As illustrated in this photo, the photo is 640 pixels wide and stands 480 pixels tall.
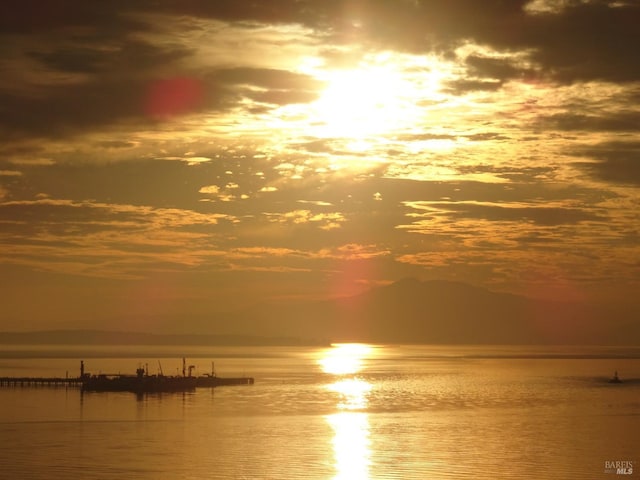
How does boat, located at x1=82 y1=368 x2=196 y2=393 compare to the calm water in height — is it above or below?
above

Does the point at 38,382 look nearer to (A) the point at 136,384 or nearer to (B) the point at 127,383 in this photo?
(B) the point at 127,383

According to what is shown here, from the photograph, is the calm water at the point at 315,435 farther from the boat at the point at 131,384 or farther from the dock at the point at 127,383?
the dock at the point at 127,383

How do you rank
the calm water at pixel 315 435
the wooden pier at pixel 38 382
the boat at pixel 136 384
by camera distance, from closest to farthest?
the calm water at pixel 315 435 → the boat at pixel 136 384 → the wooden pier at pixel 38 382

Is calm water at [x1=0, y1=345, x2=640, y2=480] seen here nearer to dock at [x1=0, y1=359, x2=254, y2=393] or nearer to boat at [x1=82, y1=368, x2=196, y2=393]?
boat at [x1=82, y1=368, x2=196, y2=393]

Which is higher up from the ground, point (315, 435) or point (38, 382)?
point (38, 382)

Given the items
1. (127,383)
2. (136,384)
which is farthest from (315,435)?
(127,383)

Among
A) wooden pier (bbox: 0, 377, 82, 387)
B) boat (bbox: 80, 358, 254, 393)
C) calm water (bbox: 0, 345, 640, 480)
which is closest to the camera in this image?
calm water (bbox: 0, 345, 640, 480)

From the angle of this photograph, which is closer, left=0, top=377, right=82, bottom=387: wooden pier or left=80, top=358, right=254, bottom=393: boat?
left=80, top=358, right=254, bottom=393: boat

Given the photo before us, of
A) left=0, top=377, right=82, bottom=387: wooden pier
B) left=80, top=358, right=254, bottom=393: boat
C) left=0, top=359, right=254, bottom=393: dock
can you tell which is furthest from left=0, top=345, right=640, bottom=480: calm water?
left=0, top=377, right=82, bottom=387: wooden pier

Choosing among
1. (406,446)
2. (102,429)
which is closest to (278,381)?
(102,429)

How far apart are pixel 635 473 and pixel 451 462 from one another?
42.5ft

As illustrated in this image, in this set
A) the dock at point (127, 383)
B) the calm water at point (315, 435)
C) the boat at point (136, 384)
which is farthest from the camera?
the dock at point (127, 383)

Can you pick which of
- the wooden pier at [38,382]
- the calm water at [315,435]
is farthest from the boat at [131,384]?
the wooden pier at [38,382]

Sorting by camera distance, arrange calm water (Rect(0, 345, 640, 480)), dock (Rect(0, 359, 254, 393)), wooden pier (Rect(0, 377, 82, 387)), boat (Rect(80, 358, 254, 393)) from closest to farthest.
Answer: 1. calm water (Rect(0, 345, 640, 480))
2. boat (Rect(80, 358, 254, 393))
3. dock (Rect(0, 359, 254, 393))
4. wooden pier (Rect(0, 377, 82, 387))
